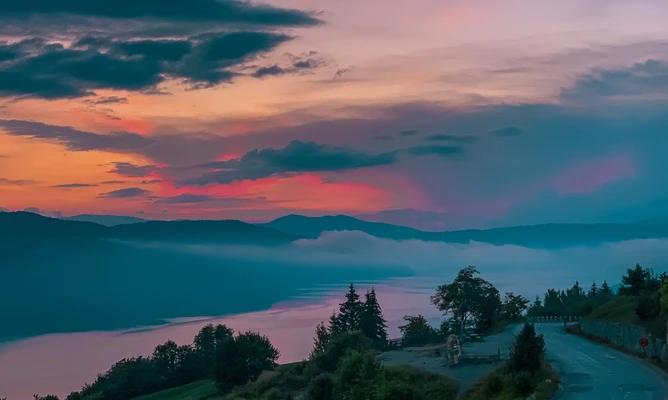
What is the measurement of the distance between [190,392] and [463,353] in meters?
37.7

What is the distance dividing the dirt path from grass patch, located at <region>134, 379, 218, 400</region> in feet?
71.4

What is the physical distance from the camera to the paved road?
3222 cm

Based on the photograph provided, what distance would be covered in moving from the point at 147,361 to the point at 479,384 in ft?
211

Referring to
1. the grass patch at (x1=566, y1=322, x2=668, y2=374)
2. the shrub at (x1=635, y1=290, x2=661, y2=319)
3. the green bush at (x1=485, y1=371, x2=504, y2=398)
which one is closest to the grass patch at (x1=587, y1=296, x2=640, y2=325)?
the shrub at (x1=635, y1=290, x2=661, y2=319)

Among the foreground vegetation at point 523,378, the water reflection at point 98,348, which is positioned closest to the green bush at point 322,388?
the foreground vegetation at point 523,378

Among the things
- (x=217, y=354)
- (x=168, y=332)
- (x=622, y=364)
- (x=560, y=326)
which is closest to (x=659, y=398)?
(x=622, y=364)

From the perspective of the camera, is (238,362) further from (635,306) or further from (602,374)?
(602,374)

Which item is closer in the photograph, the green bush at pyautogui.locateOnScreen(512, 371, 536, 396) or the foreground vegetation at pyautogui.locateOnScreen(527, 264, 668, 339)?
the green bush at pyautogui.locateOnScreen(512, 371, 536, 396)

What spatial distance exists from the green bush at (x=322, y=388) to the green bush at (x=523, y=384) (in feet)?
41.1

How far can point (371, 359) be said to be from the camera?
39812 mm

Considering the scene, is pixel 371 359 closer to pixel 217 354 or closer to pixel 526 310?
pixel 217 354

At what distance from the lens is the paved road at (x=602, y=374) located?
32219 mm

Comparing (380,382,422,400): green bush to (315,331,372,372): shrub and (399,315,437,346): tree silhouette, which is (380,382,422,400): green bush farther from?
(399,315,437,346): tree silhouette

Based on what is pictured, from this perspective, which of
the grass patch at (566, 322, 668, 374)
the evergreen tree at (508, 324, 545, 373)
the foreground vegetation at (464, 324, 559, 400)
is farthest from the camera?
the grass patch at (566, 322, 668, 374)
